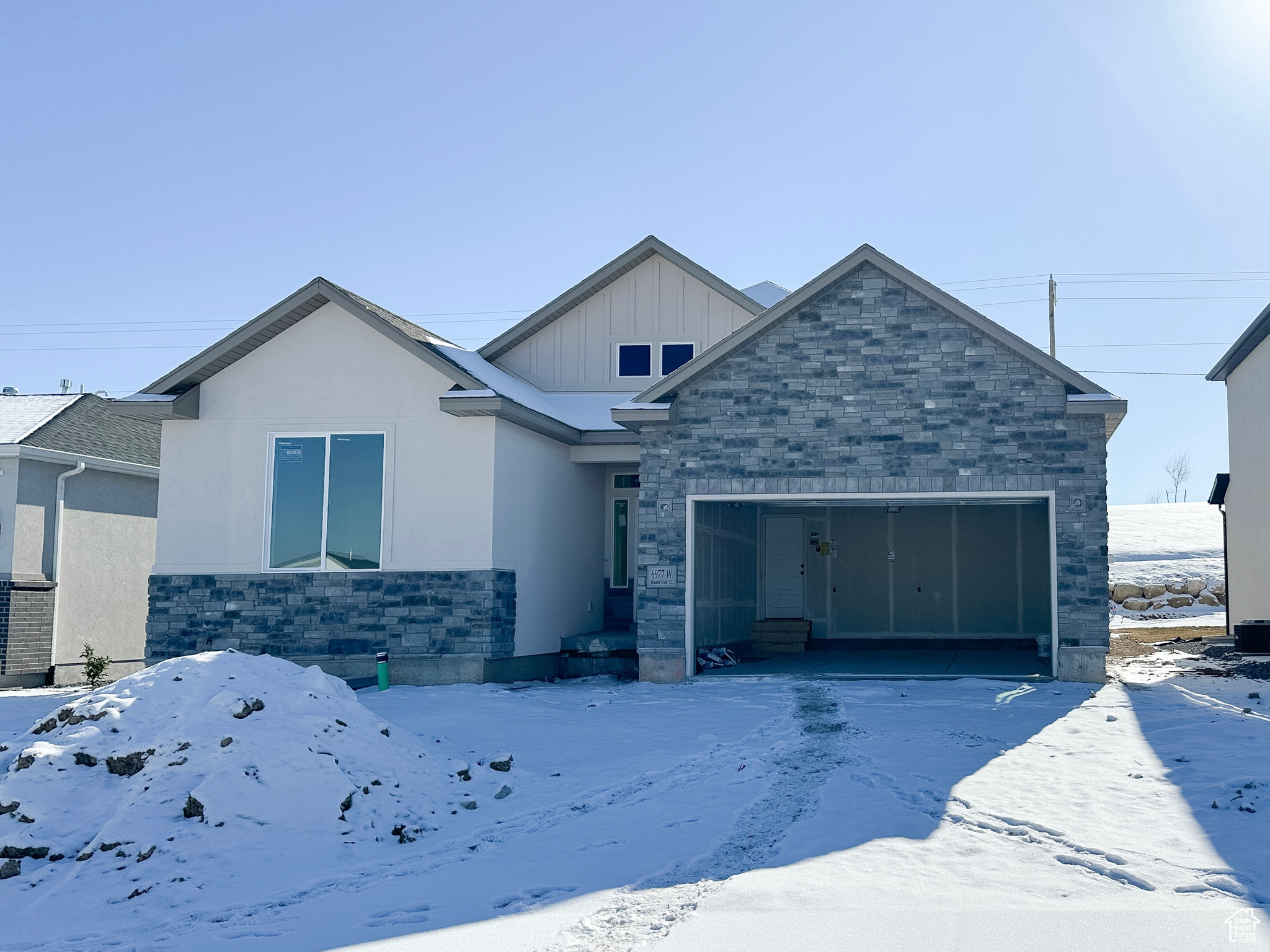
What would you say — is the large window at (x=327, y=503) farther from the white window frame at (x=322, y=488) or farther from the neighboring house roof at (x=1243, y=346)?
the neighboring house roof at (x=1243, y=346)

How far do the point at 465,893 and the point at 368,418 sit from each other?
392 inches

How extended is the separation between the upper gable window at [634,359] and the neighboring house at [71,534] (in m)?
8.12

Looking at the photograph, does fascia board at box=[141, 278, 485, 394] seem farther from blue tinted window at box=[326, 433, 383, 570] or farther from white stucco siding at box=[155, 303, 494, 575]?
blue tinted window at box=[326, 433, 383, 570]

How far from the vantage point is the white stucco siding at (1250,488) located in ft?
64.4

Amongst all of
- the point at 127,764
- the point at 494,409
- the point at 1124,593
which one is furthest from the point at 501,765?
the point at 1124,593

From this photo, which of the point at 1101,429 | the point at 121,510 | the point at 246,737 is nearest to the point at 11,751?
the point at 246,737

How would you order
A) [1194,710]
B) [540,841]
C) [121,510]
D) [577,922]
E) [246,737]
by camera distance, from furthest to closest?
[121,510] < [1194,710] < [246,737] < [540,841] < [577,922]

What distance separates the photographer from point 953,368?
14828 mm

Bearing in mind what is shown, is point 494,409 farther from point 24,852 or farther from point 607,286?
point 24,852

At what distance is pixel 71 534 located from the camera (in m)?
19.6

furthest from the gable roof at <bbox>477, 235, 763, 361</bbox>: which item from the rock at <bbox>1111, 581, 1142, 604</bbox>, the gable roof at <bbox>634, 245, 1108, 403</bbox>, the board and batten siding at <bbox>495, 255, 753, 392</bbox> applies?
the rock at <bbox>1111, 581, 1142, 604</bbox>

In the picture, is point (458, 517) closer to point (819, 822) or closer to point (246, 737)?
point (246, 737)

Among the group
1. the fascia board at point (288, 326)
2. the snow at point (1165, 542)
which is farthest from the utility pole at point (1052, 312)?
the fascia board at point (288, 326)

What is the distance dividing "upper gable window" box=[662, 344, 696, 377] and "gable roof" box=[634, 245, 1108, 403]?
3.82 m
